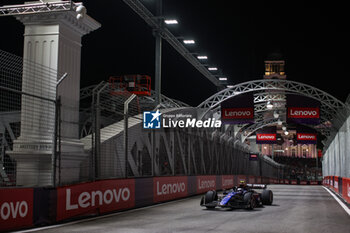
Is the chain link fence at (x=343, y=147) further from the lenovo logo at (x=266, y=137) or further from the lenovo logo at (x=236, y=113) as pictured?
the lenovo logo at (x=266, y=137)

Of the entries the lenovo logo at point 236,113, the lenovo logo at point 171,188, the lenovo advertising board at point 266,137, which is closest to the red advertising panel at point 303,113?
the lenovo logo at point 236,113

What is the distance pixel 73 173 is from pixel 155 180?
429 cm

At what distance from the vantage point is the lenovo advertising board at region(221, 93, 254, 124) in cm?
2677

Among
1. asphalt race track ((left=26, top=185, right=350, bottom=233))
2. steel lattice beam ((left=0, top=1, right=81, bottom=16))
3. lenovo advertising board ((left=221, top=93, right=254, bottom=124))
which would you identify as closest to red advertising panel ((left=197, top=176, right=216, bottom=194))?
lenovo advertising board ((left=221, top=93, right=254, bottom=124))

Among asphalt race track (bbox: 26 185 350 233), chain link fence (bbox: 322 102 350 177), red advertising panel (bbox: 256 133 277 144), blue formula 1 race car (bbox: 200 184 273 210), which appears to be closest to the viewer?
asphalt race track (bbox: 26 185 350 233)

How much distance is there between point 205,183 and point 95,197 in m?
12.8

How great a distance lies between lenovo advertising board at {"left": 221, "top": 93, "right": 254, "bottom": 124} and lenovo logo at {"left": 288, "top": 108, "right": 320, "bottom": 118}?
7.86 feet

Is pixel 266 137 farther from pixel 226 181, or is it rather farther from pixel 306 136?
pixel 226 181

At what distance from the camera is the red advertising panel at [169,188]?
15622 mm

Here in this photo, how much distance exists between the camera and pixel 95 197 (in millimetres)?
11312

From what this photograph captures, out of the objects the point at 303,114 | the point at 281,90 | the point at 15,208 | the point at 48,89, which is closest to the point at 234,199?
the point at 48,89

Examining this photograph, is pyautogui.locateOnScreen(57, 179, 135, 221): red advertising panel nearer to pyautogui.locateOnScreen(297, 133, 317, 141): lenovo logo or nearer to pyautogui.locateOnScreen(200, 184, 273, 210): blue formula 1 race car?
pyautogui.locateOnScreen(200, 184, 273, 210): blue formula 1 race car

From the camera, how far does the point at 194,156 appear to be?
22.6 m

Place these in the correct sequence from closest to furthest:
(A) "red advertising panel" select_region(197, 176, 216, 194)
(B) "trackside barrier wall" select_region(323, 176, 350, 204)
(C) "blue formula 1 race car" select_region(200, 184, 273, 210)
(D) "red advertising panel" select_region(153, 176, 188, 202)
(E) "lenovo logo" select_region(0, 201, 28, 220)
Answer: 1. (E) "lenovo logo" select_region(0, 201, 28, 220)
2. (C) "blue formula 1 race car" select_region(200, 184, 273, 210)
3. (D) "red advertising panel" select_region(153, 176, 188, 202)
4. (B) "trackside barrier wall" select_region(323, 176, 350, 204)
5. (A) "red advertising panel" select_region(197, 176, 216, 194)
